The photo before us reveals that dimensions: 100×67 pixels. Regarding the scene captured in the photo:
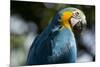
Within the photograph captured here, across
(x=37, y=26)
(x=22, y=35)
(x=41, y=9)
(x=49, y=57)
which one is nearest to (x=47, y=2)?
(x=41, y=9)

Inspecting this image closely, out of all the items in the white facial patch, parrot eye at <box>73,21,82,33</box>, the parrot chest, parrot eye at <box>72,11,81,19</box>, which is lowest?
the parrot chest

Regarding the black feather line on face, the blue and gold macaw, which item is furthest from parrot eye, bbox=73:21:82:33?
the black feather line on face

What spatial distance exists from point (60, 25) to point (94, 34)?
41cm

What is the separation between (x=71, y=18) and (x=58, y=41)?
10.5 inches

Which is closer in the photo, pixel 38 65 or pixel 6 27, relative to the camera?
pixel 6 27

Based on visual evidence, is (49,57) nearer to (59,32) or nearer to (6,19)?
(59,32)

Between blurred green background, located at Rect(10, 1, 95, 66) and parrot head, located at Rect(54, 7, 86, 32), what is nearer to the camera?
blurred green background, located at Rect(10, 1, 95, 66)

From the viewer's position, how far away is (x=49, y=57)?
202 centimetres

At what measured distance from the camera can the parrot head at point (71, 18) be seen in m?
2.07

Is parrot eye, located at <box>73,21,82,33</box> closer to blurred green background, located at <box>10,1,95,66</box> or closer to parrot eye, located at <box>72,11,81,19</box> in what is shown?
parrot eye, located at <box>72,11,81,19</box>

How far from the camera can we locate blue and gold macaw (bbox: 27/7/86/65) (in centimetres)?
199

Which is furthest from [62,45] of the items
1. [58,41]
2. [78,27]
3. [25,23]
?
[25,23]

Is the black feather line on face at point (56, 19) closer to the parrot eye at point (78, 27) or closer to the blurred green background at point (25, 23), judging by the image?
the blurred green background at point (25, 23)

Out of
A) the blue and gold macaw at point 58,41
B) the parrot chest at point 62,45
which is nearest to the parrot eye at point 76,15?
the blue and gold macaw at point 58,41
